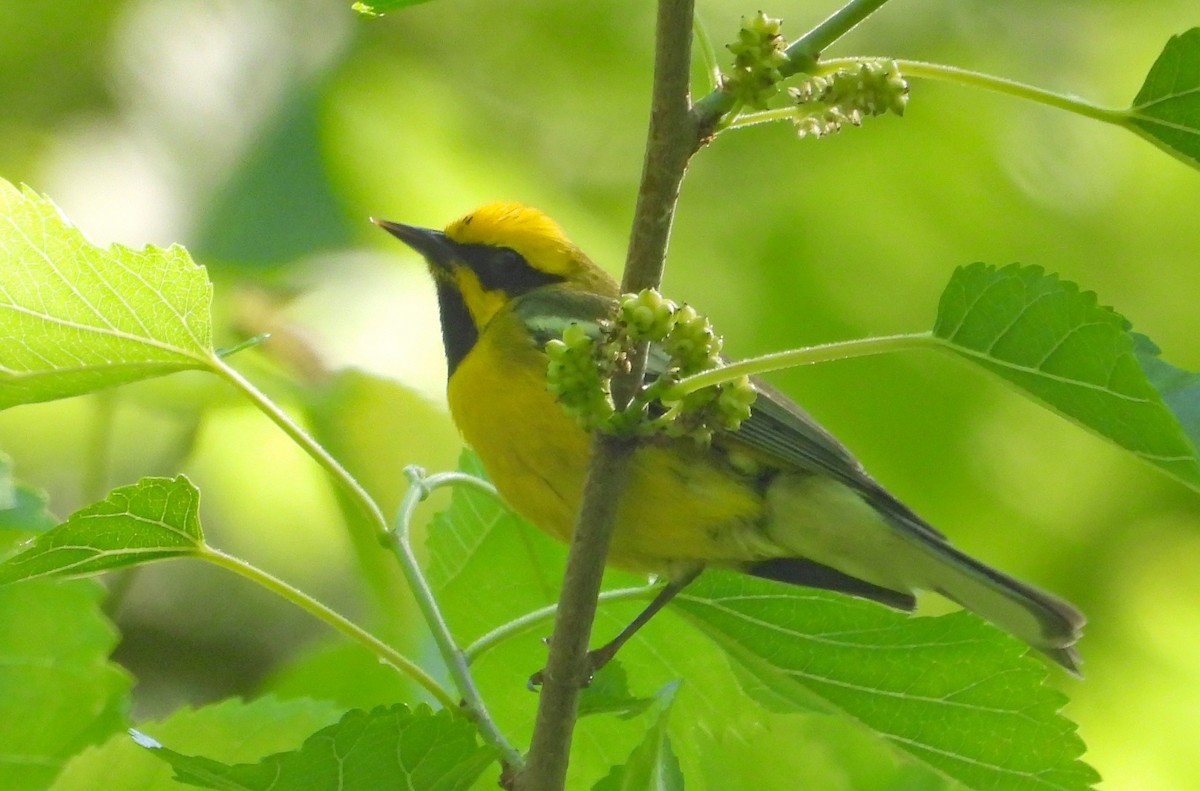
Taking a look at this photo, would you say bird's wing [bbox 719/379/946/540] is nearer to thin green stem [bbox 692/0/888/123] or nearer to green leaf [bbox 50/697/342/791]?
green leaf [bbox 50/697/342/791]

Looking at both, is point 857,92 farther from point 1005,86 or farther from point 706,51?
point 706,51

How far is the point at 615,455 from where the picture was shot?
5.83 ft

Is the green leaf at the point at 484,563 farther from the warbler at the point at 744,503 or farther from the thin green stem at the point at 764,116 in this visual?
the thin green stem at the point at 764,116

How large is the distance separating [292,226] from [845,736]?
6.99 ft

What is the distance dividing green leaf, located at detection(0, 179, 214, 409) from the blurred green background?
5.94ft

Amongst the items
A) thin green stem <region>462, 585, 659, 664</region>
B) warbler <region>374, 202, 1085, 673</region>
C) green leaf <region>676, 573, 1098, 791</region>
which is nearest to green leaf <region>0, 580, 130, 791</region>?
thin green stem <region>462, 585, 659, 664</region>

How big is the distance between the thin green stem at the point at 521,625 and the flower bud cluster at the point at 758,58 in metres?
0.86

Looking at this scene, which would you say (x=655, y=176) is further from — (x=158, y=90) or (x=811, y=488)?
(x=158, y=90)

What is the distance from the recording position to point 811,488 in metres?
2.95

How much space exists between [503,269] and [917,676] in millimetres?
1732

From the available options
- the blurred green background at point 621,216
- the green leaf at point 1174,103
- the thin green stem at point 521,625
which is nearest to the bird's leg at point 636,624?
the thin green stem at point 521,625

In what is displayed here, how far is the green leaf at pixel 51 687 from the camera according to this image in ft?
8.11

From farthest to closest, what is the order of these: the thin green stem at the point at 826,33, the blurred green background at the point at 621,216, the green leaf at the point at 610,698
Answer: the blurred green background at the point at 621,216
the green leaf at the point at 610,698
the thin green stem at the point at 826,33

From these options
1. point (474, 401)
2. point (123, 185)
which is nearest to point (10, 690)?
point (474, 401)
